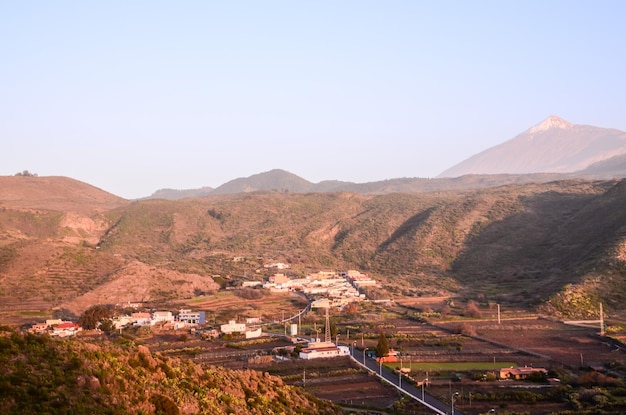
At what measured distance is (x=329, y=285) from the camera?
91562mm

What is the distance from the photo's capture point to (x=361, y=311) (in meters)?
73.8

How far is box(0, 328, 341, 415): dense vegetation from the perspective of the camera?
17094mm

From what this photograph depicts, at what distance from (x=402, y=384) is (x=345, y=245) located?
3480 inches

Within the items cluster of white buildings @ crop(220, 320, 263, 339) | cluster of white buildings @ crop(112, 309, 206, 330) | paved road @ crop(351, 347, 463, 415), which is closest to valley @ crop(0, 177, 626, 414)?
paved road @ crop(351, 347, 463, 415)

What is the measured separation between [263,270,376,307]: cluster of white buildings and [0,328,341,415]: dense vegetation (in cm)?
5172

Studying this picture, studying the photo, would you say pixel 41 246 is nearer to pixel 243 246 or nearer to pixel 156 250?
pixel 156 250

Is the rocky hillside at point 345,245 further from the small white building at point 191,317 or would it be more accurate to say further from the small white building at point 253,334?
the small white building at point 253,334

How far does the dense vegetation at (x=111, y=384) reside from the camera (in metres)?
17.1

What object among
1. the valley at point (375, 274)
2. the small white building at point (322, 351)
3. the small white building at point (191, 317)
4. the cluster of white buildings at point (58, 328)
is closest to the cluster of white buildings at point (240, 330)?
the valley at point (375, 274)

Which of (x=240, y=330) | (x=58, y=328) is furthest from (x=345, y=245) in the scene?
(x=58, y=328)

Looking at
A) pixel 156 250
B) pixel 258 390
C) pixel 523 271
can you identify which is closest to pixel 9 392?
pixel 258 390

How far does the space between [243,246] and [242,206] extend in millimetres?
33505

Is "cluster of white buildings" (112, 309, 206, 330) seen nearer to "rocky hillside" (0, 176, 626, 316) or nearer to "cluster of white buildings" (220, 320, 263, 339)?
"cluster of white buildings" (220, 320, 263, 339)

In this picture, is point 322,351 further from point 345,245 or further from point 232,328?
point 345,245
